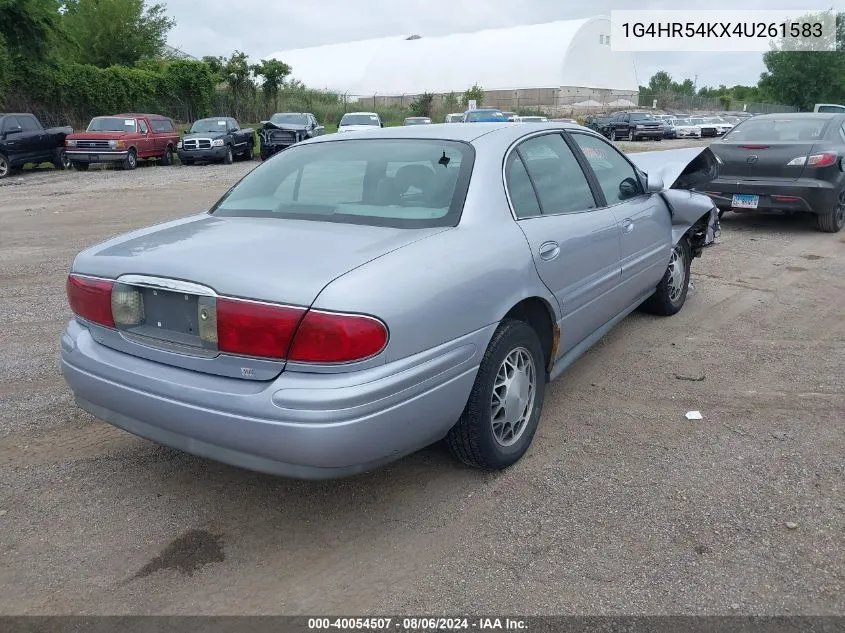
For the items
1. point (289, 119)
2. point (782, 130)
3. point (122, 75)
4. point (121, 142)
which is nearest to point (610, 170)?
point (782, 130)

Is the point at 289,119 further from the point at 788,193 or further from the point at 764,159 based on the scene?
the point at 788,193

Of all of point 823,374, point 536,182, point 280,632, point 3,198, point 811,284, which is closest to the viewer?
point 280,632

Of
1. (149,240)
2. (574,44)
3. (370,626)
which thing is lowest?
(370,626)

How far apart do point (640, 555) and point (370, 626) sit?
42.8 inches

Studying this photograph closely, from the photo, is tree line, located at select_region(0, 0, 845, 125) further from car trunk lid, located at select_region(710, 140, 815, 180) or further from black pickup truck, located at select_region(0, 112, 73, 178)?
car trunk lid, located at select_region(710, 140, 815, 180)

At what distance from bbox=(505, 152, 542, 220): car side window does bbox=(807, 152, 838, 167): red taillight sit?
6.84m

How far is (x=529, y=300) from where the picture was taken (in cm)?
343

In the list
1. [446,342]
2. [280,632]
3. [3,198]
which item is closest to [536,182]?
[446,342]

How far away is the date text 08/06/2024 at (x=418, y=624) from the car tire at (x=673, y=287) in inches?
146

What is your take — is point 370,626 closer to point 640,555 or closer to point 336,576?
point 336,576

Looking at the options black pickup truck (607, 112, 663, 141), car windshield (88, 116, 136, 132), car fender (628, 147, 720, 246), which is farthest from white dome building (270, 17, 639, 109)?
car fender (628, 147, 720, 246)

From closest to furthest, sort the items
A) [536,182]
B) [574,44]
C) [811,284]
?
[536,182], [811,284], [574,44]

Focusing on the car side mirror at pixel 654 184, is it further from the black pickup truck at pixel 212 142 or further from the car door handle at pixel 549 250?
the black pickup truck at pixel 212 142

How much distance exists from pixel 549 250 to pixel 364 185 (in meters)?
0.98
